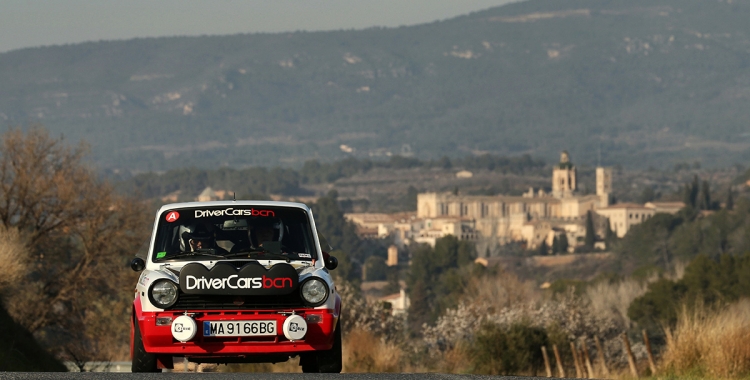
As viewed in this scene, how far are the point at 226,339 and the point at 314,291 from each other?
722 millimetres

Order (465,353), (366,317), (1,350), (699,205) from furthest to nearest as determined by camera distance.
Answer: (699,205) < (366,317) < (465,353) < (1,350)

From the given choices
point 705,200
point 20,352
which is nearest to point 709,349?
point 20,352

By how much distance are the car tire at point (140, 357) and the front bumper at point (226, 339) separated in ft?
0.29

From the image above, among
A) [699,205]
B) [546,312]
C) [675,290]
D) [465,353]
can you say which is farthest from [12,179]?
[699,205]

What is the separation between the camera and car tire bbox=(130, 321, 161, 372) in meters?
9.91

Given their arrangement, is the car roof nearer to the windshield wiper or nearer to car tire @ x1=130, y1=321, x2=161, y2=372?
the windshield wiper

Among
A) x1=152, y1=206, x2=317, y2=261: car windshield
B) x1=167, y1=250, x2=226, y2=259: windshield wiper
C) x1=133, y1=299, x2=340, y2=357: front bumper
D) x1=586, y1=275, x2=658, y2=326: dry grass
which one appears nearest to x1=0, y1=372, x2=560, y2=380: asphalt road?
x1=133, y1=299, x2=340, y2=357: front bumper

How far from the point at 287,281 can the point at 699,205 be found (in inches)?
5856

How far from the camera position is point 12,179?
1398 inches

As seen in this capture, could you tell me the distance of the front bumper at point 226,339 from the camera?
9711 millimetres

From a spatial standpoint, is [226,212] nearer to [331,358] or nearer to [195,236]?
[195,236]

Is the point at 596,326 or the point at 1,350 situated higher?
the point at 1,350

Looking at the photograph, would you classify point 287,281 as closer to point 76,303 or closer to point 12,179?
point 76,303

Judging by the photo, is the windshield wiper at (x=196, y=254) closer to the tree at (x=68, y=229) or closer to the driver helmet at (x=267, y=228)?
the driver helmet at (x=267, y=228)
